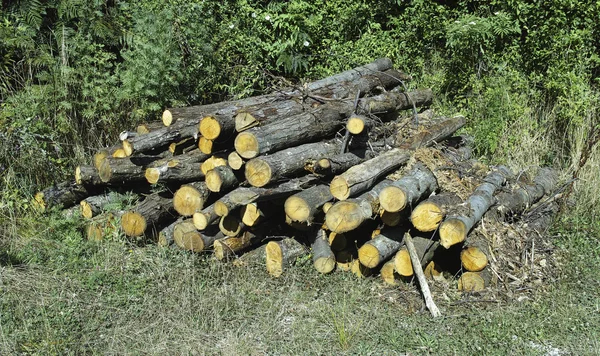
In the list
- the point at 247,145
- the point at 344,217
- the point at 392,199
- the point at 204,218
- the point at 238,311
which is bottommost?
the point at 238,311

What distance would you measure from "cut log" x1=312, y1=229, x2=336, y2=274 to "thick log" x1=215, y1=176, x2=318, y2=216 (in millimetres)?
564

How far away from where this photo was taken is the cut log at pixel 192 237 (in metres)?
5.71

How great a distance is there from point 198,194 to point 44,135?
7.98ft

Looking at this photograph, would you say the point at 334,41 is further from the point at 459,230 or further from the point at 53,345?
the point at 53,345

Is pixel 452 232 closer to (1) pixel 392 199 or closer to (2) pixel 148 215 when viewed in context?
(1) pixel 392 199

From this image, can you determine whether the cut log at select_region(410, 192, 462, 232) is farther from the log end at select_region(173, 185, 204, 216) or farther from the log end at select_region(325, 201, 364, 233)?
the log end at select_region(173, 185, 204, 216)

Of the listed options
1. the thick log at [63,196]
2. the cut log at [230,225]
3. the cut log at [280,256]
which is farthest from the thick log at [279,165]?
the thick log at [63,196]

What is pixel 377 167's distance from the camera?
18.7 ft

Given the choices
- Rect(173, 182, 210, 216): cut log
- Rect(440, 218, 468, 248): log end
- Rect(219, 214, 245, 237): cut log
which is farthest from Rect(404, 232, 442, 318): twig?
Rect(173, 182, 210, 216): cut log

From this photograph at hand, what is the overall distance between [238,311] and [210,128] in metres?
1.68

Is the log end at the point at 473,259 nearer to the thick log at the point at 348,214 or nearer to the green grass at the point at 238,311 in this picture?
the green grass at the point at 238,311

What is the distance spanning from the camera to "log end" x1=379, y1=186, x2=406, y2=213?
5.17 meters

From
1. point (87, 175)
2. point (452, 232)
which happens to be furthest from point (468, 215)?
point (87, 175)

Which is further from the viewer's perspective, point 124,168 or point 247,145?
point 124,168
